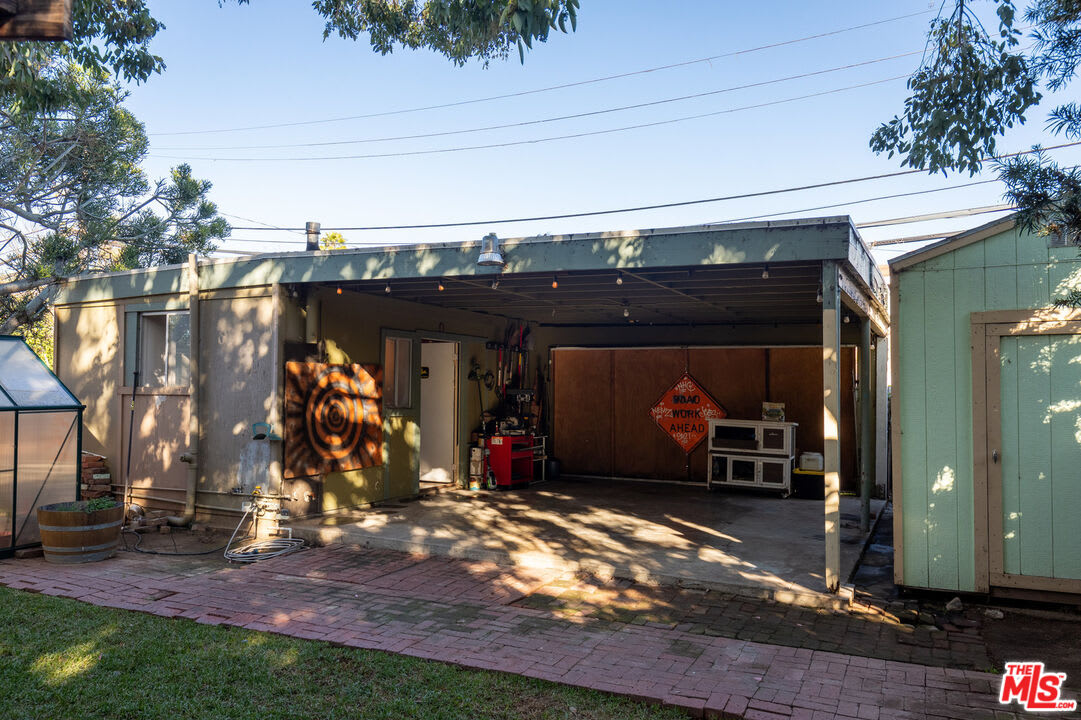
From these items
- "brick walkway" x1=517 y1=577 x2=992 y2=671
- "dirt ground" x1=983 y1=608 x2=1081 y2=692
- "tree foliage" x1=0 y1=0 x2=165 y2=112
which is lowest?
"brick walkway" x1=517 y1=577 x2=992 y2=671

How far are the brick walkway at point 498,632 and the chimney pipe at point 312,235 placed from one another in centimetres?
365

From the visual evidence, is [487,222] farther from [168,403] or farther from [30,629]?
[30,629]

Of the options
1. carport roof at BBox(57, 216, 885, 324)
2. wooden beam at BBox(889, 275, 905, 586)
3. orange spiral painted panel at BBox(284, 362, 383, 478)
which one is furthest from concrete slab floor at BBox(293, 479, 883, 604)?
carport roof at BBox(57, 216, 885, 324)

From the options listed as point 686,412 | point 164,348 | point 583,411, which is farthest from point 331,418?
point 686,412

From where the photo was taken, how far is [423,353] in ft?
36.1

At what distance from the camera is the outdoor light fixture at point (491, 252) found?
6.61 metres

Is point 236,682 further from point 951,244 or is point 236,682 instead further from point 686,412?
point 686,412

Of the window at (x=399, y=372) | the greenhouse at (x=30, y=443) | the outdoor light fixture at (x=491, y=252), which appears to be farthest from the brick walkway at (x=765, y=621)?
the greenhouse at (x=30, y=443)

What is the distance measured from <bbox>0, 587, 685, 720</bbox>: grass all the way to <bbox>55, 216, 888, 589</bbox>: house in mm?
2905

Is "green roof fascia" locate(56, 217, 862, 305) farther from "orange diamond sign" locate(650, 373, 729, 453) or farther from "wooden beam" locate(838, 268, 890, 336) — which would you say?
"orange diamond sign" locate(650, 373, 729, 453)

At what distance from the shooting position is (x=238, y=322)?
8.17 meters

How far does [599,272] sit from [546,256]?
1.96 ft

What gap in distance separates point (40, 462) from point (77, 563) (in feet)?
3.89

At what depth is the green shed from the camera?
207 inches
